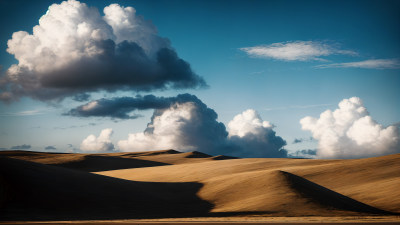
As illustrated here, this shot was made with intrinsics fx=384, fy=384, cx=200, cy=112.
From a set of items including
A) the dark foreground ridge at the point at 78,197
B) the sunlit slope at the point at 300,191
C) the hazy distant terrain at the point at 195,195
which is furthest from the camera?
the sunlit slope at the point at 300,191

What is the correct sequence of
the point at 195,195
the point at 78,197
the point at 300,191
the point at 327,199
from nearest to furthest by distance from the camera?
the point at 327,199
the point at 78,197
the point at 300,191
the point at 195,195

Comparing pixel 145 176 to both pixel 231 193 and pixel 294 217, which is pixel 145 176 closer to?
pixel 231 193

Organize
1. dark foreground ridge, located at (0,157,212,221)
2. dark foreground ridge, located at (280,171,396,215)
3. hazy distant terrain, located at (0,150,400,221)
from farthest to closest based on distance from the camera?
dark foreground ridge, located at (280,171,396,215) < hazy distant terrain, located at (0,150,400,221) < dark foreground ridge, located at (0,157,212,221)

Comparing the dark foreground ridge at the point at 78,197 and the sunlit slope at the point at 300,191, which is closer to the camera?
the dark foreground ridge at the point at 78,197

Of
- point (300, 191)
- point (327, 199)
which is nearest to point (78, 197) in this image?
point (300, 191)

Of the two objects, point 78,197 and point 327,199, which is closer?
point 327,199

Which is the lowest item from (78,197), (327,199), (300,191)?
(78,197)

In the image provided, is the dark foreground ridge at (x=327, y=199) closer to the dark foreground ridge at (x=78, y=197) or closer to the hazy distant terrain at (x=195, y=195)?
the hazy distant terrain at (x=195, y=195)

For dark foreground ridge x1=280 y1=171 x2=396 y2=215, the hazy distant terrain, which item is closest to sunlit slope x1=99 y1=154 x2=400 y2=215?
the hazy distant terrain

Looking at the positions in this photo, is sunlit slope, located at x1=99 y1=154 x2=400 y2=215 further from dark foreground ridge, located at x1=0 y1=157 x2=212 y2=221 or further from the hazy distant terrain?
dark foreground ridge, located at x1=0 y1=157 x2=212 y2=221

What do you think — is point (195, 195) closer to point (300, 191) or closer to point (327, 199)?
point (300, 191)

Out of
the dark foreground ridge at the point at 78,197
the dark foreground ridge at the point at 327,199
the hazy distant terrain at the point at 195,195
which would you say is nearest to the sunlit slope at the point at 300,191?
the hazy distant terrain at the point at 195,195

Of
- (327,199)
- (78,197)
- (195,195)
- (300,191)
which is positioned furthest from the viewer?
(195,195)

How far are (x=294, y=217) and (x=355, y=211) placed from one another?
8.01m
